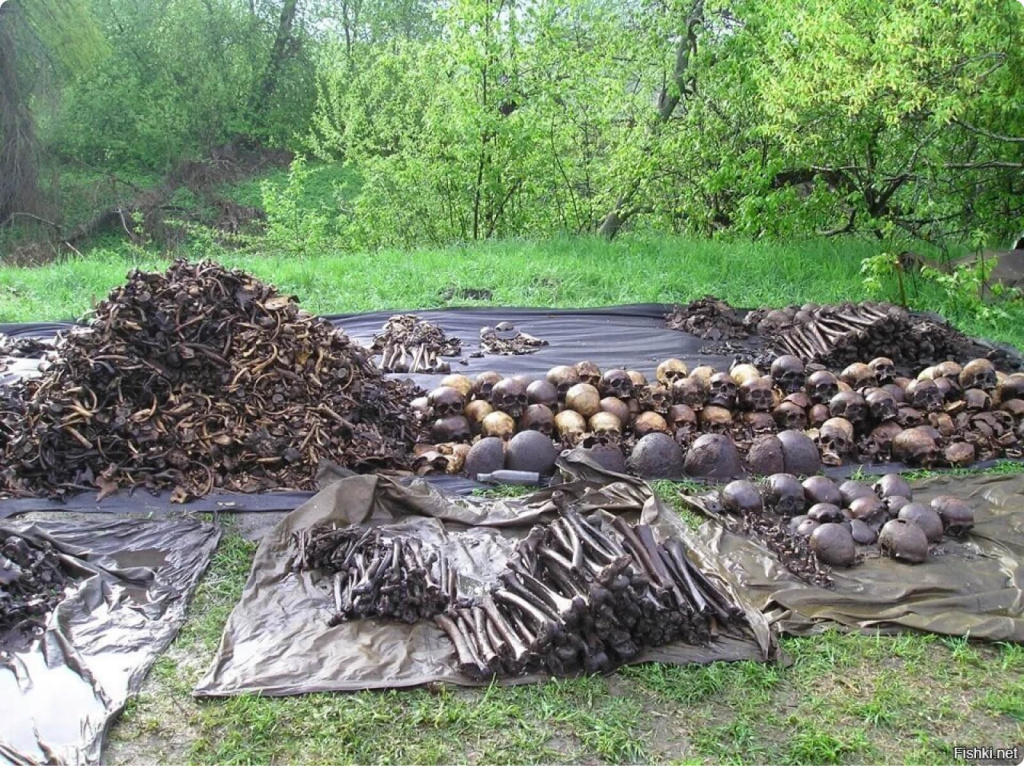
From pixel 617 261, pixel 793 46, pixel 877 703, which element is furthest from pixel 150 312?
pixel 793 46

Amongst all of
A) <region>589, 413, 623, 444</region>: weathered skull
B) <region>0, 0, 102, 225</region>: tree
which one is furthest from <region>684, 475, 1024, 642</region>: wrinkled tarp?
<region>0, 0, 102, 225</region>: tree

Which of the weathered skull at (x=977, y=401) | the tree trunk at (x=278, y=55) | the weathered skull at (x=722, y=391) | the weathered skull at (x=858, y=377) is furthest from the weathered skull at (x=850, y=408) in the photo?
the tree trunk at (x=278, y=55)

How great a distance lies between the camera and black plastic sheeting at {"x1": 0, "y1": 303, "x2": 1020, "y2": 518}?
7.84 m

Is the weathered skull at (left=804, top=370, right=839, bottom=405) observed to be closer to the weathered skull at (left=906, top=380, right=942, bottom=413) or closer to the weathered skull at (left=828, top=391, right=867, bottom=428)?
the weathered skull at (left=828, top=391, right=867, bottom=428)

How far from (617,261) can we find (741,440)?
19.7 ft

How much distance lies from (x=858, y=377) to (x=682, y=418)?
1762 mm

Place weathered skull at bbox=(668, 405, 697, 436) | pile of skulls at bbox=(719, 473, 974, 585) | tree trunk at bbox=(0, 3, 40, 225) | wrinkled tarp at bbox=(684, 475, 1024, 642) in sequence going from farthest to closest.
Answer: tree trunk at bbox=(0, 3, 40, 225) → weathered skull at bbox=(668, 405, 697, 436) → pile of skulls at bbox=(719, 473, 974, 585) → wrinkled tarp at bbox=(684, 475, 1024, 642)

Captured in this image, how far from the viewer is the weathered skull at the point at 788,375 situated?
7027 millimetres

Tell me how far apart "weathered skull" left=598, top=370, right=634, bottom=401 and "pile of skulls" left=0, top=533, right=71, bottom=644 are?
12.9 ft

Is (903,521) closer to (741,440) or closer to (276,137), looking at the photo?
(741,440)

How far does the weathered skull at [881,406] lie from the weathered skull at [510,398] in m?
2.68

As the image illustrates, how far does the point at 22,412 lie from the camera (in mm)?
6086

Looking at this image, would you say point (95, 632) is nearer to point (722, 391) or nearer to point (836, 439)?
point (722, 391)

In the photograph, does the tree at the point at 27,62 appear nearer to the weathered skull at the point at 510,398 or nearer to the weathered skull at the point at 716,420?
the weathered skull at the point at 510,398
